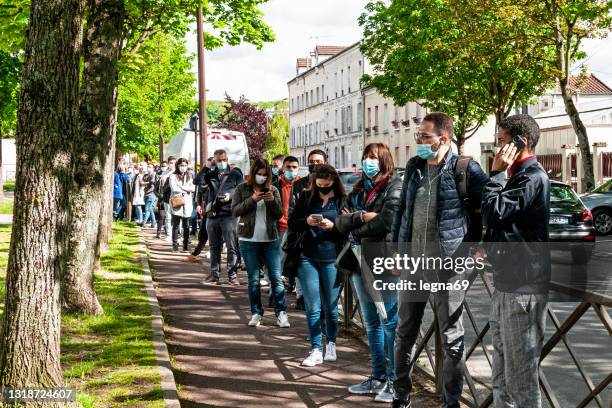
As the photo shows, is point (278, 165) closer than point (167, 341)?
No

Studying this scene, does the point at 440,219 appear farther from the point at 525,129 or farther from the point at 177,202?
the point at 177,202

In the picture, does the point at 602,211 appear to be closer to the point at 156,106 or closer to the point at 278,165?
the point at 278,165

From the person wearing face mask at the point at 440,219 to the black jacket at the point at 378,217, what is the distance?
57 cm

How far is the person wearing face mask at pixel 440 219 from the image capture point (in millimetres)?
5453

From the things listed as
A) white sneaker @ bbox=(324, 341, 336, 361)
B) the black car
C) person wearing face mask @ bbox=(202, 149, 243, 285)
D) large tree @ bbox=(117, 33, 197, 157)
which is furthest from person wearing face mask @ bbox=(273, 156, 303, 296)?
large tree @ bbox=(117, 33, 197, 157)

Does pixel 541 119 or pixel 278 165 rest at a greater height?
pixel 541 119

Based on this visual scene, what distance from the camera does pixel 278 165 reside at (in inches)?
568

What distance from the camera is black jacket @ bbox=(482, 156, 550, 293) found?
4.55m

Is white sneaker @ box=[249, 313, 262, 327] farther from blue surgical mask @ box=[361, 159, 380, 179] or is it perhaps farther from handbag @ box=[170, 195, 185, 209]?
handbag @ box=[170, 195, 185, 209]

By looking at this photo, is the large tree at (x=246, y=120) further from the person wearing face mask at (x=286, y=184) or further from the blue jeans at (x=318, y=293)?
the blue jeans at (x=318, y=293)

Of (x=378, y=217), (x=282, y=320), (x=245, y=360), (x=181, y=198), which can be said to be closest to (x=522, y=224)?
(x=378, y=217)

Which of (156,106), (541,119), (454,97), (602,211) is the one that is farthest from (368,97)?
(602,211)

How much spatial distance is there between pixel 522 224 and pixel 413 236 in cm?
116

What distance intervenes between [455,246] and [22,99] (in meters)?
2.93
